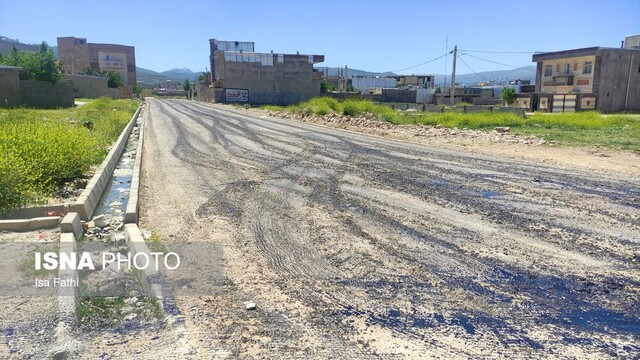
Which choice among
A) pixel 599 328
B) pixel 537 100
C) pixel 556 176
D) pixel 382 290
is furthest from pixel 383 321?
pixel 537 100

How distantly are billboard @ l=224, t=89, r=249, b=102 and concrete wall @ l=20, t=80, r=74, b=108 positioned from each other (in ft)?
92.7

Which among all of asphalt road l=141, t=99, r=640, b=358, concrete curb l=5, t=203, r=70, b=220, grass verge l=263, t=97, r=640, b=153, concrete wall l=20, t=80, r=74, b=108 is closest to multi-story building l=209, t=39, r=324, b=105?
concrete wall l=20, t=80, r=74, b=108

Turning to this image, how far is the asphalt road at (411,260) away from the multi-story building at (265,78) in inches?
2381

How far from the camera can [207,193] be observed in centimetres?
959

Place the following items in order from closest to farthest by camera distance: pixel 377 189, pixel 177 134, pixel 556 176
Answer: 1. pixel 377 189
2. pixel 556 176
3. pixel 177 134

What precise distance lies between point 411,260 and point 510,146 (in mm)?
13700

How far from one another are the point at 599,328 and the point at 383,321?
190 cm

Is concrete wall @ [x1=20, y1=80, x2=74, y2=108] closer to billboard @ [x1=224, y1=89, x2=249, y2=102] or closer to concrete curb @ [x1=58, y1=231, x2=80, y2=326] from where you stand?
billboard @ [x1=224, y1=89, x2=249, y2=102]

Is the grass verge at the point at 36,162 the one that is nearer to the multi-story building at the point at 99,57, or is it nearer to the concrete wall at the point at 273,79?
the concrete wall at the point at 273,79

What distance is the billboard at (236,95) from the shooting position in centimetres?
6975

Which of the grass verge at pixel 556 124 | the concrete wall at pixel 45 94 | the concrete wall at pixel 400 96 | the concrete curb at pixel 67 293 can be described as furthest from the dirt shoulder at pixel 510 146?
the concrete wall at pixel 400 96

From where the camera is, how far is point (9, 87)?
36.6 m

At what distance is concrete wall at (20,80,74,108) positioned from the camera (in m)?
39.0

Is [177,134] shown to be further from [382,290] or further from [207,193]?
[382,290]
